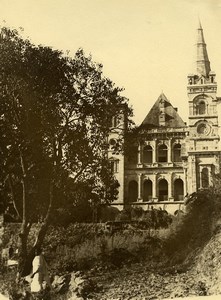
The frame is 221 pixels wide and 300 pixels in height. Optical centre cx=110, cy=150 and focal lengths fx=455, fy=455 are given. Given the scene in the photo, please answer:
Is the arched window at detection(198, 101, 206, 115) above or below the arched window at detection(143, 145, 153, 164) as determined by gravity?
above

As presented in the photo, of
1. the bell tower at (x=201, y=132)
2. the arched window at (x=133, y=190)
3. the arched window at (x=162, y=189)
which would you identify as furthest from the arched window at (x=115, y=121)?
the arched window at (x=162, y=189)

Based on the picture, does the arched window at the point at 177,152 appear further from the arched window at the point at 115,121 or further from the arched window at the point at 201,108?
the arched window at the point at 115,121

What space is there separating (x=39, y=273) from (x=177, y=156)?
50.4ft

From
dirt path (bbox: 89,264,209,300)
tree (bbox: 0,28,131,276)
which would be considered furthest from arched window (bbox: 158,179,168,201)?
dirt path (bbox: 89,264,209,300)

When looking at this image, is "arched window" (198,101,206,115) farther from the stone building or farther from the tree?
the tree

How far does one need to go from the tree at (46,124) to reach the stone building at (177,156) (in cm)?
962

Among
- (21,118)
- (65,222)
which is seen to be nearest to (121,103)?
(21,118)

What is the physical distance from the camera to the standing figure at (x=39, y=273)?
7617 mm

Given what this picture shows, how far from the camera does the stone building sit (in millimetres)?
19859

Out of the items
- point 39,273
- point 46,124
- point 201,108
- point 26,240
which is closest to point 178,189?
point 201,108

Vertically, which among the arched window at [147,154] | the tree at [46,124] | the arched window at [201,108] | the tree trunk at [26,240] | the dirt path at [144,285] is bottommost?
the dirt path at [144,285]

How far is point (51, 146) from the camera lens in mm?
8633

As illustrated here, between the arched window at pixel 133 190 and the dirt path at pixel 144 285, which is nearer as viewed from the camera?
the dirt path at pixel 144 285

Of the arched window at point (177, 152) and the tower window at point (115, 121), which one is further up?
the arched window at point (177, 152)
